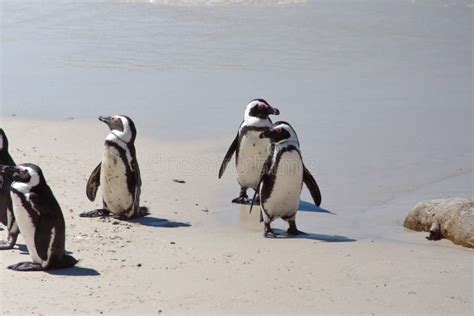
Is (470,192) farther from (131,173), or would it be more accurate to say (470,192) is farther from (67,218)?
(67,218)

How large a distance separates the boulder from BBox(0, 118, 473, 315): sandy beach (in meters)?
0.11

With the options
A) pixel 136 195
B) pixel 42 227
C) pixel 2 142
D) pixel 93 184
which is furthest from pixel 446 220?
pixel 2 142

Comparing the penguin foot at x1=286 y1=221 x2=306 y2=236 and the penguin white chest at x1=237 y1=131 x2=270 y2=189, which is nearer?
the penguin foot at x1=286 y1=221 x2=306 y2=236

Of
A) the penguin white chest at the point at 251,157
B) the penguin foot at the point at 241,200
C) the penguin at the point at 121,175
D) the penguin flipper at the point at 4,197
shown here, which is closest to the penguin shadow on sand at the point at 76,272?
the penguin flipper at the point at 4,197

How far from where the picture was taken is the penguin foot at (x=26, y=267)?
6.19 m

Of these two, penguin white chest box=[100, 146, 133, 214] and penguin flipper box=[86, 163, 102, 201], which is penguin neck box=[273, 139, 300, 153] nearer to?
penguin white chest box=[100, 146, 133, 214]

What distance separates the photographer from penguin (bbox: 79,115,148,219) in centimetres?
803

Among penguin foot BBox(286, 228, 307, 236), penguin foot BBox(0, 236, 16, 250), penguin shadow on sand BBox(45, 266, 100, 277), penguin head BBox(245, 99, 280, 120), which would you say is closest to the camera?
penguin shadow on sand BBox(45, 266, 100, 277)

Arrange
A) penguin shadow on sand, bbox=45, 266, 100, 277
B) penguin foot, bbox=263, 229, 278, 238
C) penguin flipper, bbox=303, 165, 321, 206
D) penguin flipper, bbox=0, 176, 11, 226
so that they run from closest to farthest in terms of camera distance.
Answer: penguin shadow on sand, bbox=45, 266, 100, 277
penguin flipper, bbox=0, 176, 11, 226
penguin foot, bbox=263, 229, 278, 238
penguin flipper, bbox=303, 165, 321, 206

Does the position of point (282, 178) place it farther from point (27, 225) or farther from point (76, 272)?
point (27, 225)

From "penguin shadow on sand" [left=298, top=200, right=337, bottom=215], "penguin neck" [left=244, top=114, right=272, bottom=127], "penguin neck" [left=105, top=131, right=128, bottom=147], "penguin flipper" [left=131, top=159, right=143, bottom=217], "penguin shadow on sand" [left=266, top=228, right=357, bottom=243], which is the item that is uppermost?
"penguin neck" [left=244, top=114, right=272, bottom=127]

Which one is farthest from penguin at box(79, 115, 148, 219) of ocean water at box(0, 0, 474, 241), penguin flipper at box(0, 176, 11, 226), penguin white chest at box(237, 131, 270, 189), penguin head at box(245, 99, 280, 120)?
ocean water at box(0, 0, 474, 241)

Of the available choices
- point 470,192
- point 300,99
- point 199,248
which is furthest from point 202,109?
point 199,248

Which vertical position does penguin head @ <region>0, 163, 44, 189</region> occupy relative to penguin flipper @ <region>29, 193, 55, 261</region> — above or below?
above
